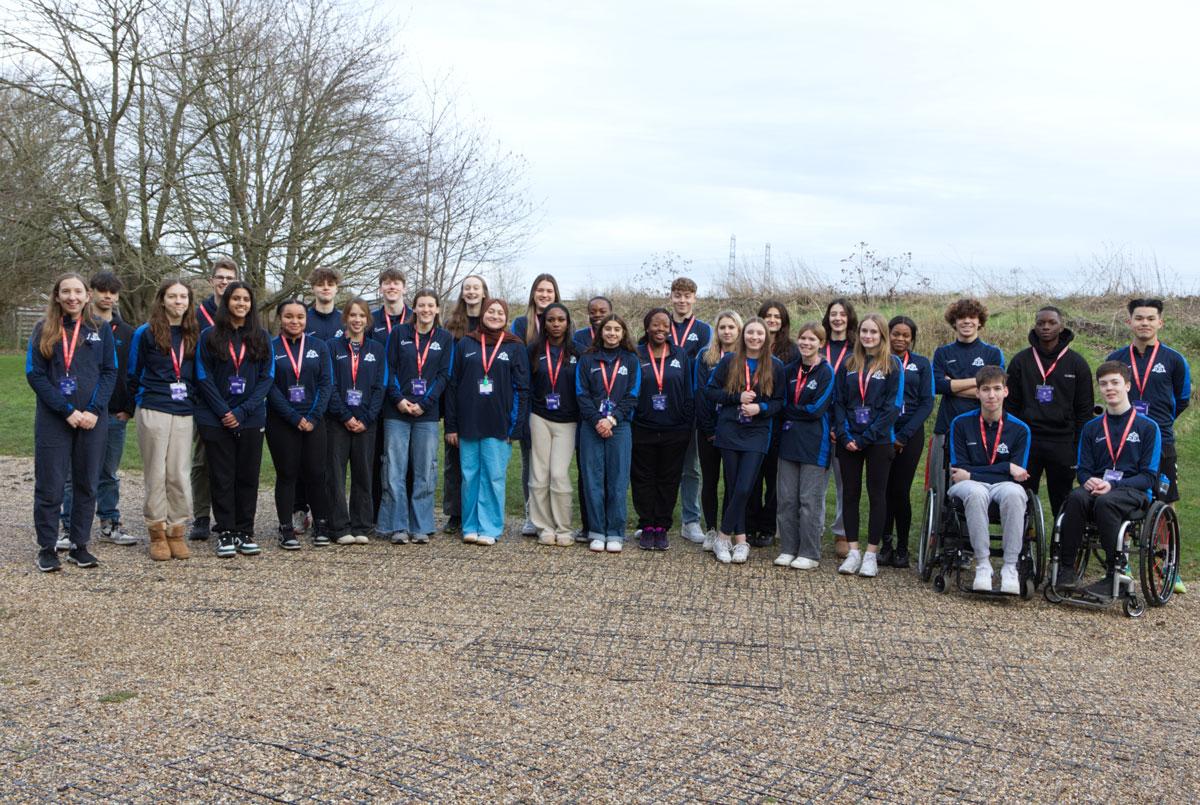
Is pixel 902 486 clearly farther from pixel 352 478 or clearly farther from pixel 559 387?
pixel 352 478

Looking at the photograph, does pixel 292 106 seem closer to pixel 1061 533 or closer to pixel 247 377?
pixel 247 377

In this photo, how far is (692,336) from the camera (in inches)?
341

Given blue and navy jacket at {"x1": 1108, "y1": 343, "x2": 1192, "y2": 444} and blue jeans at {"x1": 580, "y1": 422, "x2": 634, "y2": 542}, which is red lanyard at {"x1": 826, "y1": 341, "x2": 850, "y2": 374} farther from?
blue and navy jacket at {"x1": 1108, "y1": 343, "x2": 1192, "y2": 444}

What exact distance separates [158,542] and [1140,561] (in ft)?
19.7

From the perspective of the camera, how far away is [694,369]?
26.8ft

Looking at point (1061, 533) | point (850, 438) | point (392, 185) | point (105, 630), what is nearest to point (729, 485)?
point (850, 438)

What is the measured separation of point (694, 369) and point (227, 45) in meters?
13.1

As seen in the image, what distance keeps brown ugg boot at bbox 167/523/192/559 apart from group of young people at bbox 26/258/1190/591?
0.01 meters

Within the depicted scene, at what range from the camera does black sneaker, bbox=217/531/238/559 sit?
710 centimetres

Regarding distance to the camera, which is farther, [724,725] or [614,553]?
[614,553]

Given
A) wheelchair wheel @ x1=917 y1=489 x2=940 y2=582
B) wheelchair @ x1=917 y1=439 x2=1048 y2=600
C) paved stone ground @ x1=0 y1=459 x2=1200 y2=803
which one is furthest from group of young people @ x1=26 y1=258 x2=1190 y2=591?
paved stone ground @ x1=0 y1=459 x2=1200 y2=803

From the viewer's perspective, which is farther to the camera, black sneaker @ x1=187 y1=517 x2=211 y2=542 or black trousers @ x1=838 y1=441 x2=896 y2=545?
black sneaker @ x1=187 y1=517 x2=211 y2=542

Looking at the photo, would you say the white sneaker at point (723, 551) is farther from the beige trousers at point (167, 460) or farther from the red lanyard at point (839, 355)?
the beige trousers at point (167, 460)

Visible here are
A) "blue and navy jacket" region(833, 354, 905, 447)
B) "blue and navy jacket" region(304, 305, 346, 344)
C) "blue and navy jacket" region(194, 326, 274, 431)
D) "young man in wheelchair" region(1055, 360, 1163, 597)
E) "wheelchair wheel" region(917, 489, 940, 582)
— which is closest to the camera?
"young man in wheelchair" region(1055, 360, 1163, 597)
